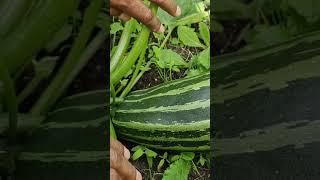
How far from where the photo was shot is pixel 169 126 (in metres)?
1.38

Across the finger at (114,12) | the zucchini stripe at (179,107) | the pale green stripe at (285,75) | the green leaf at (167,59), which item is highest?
the finger at (114,12)

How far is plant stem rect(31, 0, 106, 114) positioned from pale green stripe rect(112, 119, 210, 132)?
20 cm

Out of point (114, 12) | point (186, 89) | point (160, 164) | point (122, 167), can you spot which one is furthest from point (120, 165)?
Result: point (114, 12)

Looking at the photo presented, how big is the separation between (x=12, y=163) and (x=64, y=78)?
0.65ft

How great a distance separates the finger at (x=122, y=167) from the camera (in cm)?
130

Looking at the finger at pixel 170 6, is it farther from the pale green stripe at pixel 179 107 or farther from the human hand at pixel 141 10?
the pale green stripe at pixel 179 107

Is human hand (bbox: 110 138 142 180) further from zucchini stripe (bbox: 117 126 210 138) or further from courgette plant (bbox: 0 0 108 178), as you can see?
courgette plant (bbox: 0 0 108 178)

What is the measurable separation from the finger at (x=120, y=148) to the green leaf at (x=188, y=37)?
27 centimetres

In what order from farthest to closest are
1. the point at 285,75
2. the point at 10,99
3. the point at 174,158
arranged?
the point at 174,158 < the point at 285,75 < the point at 10,99

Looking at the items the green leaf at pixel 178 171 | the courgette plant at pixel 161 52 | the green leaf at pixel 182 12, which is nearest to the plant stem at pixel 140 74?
the courgette plant at pixel 161 52

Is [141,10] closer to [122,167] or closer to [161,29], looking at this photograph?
Answer: [161,29]

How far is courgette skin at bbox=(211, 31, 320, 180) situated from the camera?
1.28m

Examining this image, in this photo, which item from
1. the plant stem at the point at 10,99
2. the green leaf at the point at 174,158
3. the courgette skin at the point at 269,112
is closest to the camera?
the plant stem at the point at 10,99

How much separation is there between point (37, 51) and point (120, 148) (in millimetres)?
291
